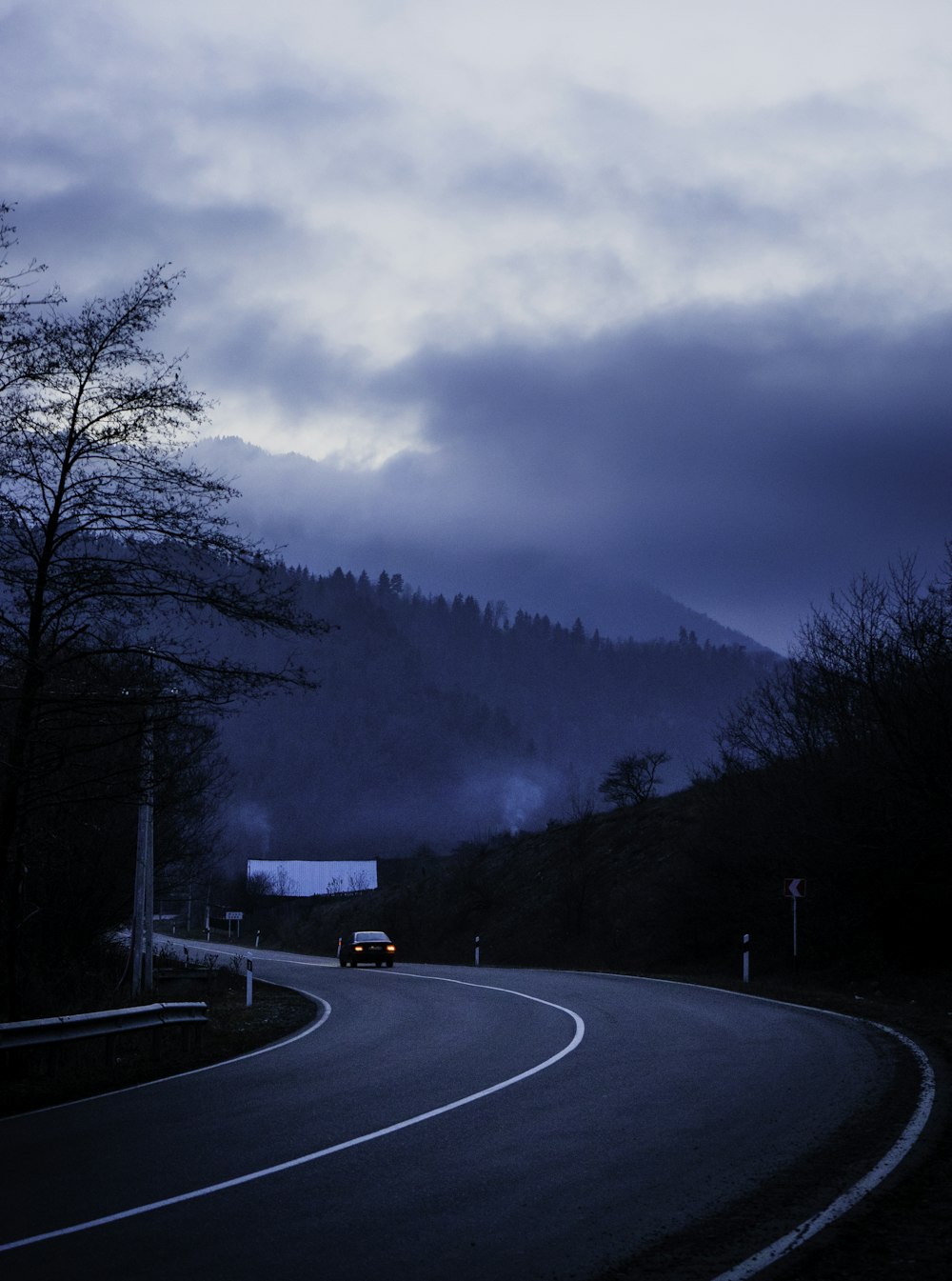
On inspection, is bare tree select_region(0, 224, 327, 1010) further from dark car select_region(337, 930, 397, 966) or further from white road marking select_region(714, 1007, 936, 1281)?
dark car select_region(337, 930, 397, 966)

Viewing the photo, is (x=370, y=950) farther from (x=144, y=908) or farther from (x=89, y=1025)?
(x=89, y=1025)

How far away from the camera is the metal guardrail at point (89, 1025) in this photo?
13234 mm

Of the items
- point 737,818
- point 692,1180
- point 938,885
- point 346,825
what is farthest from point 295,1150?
point 346,825

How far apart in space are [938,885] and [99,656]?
2128 cm

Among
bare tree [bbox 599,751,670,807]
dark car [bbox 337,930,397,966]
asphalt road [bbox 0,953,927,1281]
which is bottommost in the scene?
dark car [bbox 337,930,397,966]

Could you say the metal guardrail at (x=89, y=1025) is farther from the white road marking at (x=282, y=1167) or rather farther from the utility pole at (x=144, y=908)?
the utility pole at (x=144, y=908)

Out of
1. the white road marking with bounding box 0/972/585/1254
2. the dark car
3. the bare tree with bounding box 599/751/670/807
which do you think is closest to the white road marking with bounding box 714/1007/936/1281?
the white road marking with bounding box 0/972/585/1254

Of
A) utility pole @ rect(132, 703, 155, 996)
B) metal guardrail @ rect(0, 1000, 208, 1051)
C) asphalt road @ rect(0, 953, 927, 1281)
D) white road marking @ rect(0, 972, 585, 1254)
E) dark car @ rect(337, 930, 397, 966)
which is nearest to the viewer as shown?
asphalt road @ rect(0, 953, 927, 1281)

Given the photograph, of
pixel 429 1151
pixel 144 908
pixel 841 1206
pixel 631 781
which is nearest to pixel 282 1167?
pixel 429 1151

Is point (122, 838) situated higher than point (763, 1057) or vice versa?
point (122, 838)

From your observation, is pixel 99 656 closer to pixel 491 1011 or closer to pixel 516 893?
pixel 491 1011

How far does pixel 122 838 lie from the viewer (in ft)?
106

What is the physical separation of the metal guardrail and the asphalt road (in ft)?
3.64

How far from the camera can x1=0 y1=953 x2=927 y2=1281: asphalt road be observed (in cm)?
674
